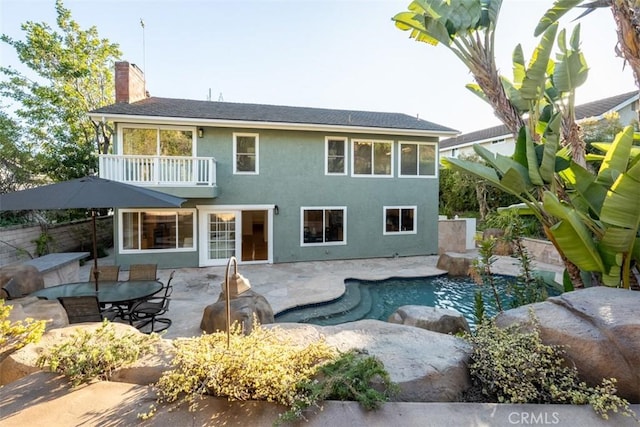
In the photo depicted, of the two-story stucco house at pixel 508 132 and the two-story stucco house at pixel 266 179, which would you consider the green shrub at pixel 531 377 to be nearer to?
the two-story stucco house at pixel 266 179

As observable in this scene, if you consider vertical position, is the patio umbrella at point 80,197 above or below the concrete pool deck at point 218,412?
above

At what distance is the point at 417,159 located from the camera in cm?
1463

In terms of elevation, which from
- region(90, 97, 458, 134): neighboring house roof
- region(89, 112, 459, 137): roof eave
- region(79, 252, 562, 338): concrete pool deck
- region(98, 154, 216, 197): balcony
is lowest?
region(79, 252, 562, 338): concrete pool deck

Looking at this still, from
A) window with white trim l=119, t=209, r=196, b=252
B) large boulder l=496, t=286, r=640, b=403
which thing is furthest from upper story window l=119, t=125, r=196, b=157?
large boulder l=496, t=286, r=640, b=403

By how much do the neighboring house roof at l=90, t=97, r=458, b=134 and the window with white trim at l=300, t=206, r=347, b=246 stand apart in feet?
12.5

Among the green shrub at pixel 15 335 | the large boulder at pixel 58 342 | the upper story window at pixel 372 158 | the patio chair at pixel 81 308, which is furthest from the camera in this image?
the upper story window at pixel 372 158

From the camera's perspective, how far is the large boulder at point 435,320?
18.8 feet

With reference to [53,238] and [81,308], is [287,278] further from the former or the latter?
[53,238]

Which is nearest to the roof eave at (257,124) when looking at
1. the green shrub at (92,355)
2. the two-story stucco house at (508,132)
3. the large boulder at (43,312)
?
the two-story stucco house at (508,132)

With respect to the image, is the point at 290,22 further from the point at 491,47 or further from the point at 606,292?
the point at 606,292

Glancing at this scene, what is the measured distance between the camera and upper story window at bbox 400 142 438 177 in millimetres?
14445

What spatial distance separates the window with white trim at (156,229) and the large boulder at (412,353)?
993 cm

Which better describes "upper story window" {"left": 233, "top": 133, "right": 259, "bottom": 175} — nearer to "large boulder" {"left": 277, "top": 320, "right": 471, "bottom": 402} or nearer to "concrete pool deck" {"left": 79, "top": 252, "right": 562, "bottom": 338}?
"concrete pool deck" {"left": 79, "top": 252, "right": 562, "bottom": 338}

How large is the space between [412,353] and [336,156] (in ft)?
37.8
